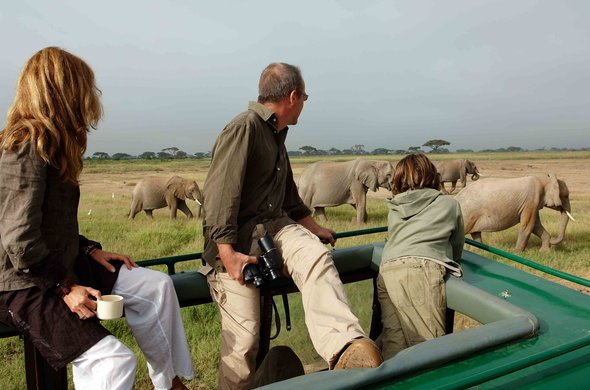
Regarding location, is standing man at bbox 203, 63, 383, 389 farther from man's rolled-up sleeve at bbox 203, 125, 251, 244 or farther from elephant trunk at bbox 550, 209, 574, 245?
elephant trunk at bbox 550, 209, 574, 245

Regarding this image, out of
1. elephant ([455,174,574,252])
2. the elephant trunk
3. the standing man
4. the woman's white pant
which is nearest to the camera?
the woman's white pant

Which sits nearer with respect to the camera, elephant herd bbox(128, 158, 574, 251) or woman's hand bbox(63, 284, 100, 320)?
woman's hand bbox(63, 284, 100, 320)

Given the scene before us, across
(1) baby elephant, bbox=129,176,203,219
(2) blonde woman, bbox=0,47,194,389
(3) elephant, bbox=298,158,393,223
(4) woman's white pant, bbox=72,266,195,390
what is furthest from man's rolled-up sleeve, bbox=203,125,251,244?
(3) elephant, bbox=298,158,393,223

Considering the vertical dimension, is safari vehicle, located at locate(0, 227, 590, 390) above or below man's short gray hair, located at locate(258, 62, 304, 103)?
below

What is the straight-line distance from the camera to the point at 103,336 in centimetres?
207

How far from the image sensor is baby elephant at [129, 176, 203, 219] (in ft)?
51.4

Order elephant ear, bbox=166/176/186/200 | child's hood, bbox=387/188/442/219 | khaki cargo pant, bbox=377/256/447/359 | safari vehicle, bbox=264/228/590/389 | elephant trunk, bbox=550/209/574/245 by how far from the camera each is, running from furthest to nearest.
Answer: elephant ear, bbox=166/176/186/200 < elephant trunk, bbox=550/209/574/245 < child's hood, bbox=387/188/442/219 < khaki cargo pant, bbox=377/256/447/359 < safari vehicle, bbox=264/228/590/389

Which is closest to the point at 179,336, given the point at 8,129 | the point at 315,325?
the point at 315,325

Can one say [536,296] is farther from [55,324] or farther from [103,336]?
[55,324]

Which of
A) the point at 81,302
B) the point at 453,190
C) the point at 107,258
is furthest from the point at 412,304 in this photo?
the point at 453,190

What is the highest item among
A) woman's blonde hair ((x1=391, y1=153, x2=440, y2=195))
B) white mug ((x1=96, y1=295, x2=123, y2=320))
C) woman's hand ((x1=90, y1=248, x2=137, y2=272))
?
woman's blonde hair ((x1=391, y1=153, x2=440, y2=195))

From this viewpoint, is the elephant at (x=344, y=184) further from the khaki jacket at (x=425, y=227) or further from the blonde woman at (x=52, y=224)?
the blonde woman at (x=52, y=224)

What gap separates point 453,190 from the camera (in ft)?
84.4

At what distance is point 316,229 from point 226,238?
96 centimetres
